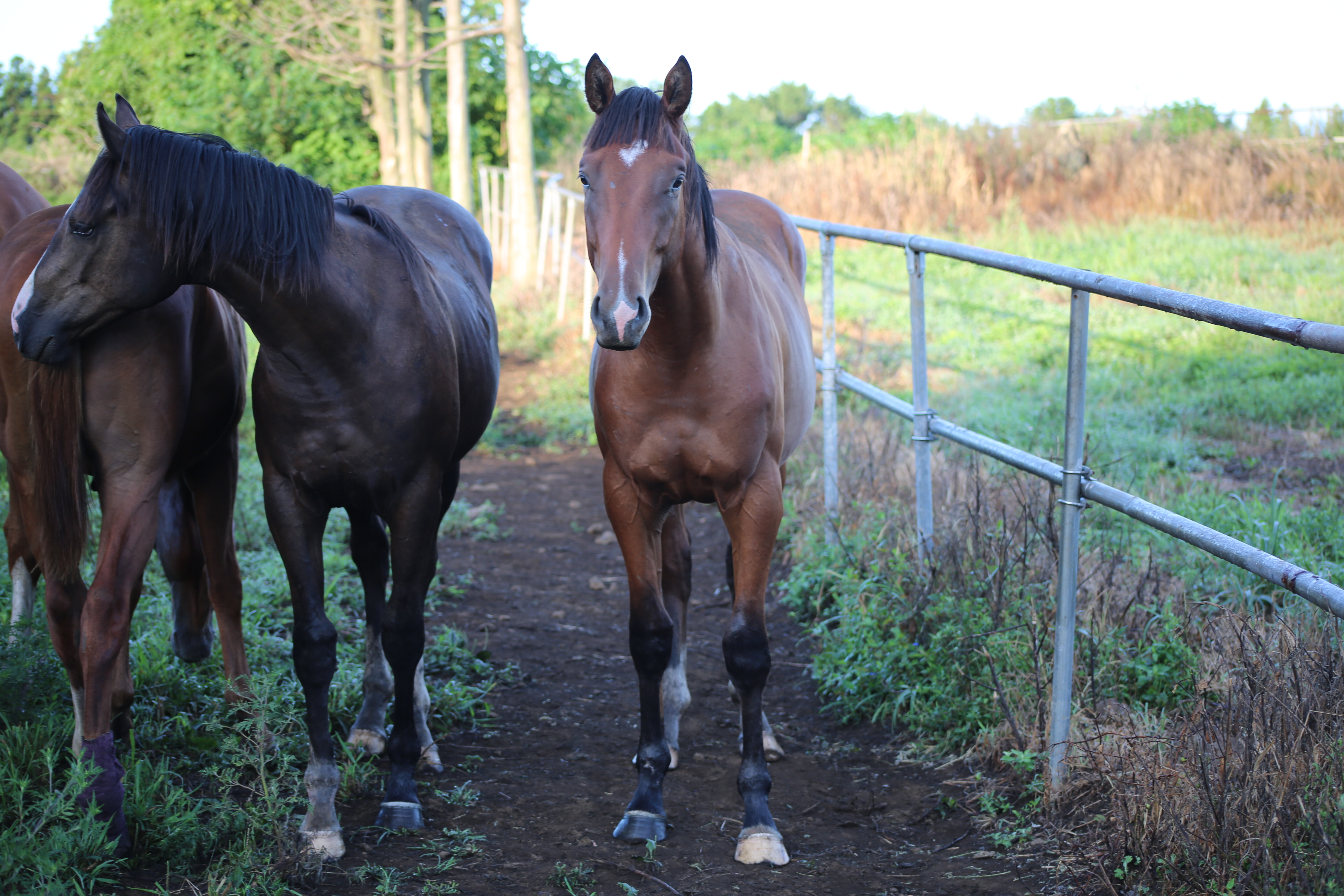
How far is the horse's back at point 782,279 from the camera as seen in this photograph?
3387 millimetres

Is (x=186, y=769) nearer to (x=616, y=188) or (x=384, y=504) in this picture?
(x=384, y=504)

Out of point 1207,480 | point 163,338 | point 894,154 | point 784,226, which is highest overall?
point 894,154

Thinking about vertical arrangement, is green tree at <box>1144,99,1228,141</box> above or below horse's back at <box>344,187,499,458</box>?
above

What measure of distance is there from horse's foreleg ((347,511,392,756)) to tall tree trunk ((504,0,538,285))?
10164 millimetres

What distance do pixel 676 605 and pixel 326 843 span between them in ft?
4.70

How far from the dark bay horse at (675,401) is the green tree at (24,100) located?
3054cm

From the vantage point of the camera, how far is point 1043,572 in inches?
144

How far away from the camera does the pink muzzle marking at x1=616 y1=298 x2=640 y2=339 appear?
226 centimetres

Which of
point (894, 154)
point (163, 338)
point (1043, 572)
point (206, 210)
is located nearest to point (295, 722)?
point (163, 338)

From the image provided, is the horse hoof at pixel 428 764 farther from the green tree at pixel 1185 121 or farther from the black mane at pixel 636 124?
the green tree at pixel 1185 121

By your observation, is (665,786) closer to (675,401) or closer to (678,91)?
(675,401)

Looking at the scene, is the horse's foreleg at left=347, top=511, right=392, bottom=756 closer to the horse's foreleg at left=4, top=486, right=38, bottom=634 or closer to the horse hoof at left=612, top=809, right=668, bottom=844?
the horse hoof at left=612, top=809, right=668, bottom=844

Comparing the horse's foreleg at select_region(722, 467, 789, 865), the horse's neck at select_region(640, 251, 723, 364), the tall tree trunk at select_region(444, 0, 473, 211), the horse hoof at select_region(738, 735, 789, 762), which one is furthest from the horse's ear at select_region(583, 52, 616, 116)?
the tall tree trunk at select_region(444, 0, 473, 211)

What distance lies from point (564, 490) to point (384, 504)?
4.19 m
